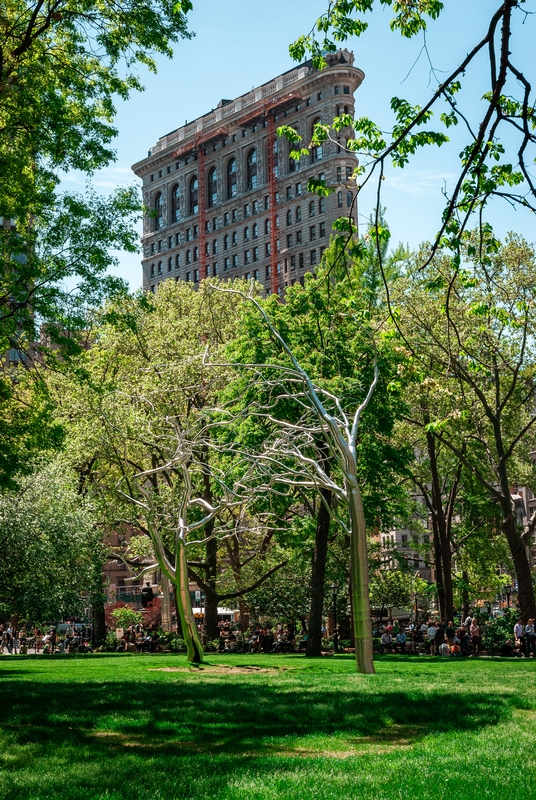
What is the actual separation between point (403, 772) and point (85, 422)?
2956cm

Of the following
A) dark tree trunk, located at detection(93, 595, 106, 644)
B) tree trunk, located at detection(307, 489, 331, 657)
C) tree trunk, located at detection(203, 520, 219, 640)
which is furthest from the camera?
dark tree trunk, located at detection(93, 595, 106, 644)

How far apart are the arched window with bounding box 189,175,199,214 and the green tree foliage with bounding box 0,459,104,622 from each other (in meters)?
101

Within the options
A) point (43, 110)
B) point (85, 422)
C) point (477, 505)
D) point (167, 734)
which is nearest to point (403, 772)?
point (167, 734)

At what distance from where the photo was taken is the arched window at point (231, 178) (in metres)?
127

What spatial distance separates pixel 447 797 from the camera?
264 inches

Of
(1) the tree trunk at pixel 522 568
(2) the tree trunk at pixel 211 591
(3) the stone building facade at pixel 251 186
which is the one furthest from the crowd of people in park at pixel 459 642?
(3) the stone building facade at pixel 251 186

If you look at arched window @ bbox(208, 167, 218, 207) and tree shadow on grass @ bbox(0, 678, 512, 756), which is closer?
tree shadow on grass @ bbox(0, 678, 512, 756)

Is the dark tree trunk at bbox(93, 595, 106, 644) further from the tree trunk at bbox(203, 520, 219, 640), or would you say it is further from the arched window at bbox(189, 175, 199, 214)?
the arched window at bbox(189, 175, 199, 214)

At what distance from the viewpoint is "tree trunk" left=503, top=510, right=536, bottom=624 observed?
30.9m

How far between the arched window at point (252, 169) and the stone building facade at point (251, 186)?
14cm

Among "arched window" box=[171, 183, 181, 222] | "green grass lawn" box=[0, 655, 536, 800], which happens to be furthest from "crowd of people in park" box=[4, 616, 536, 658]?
"arched window" box=[171, 183, 181, 222]

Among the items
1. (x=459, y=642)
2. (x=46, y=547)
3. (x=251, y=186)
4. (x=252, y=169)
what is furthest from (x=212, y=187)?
(x=46, y=547)

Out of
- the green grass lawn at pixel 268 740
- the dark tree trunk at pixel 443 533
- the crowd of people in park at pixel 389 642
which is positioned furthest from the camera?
the dark tree trunk at pixel 443 533

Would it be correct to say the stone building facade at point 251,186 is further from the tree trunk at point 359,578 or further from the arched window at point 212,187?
the tree trunk at point 359,578
